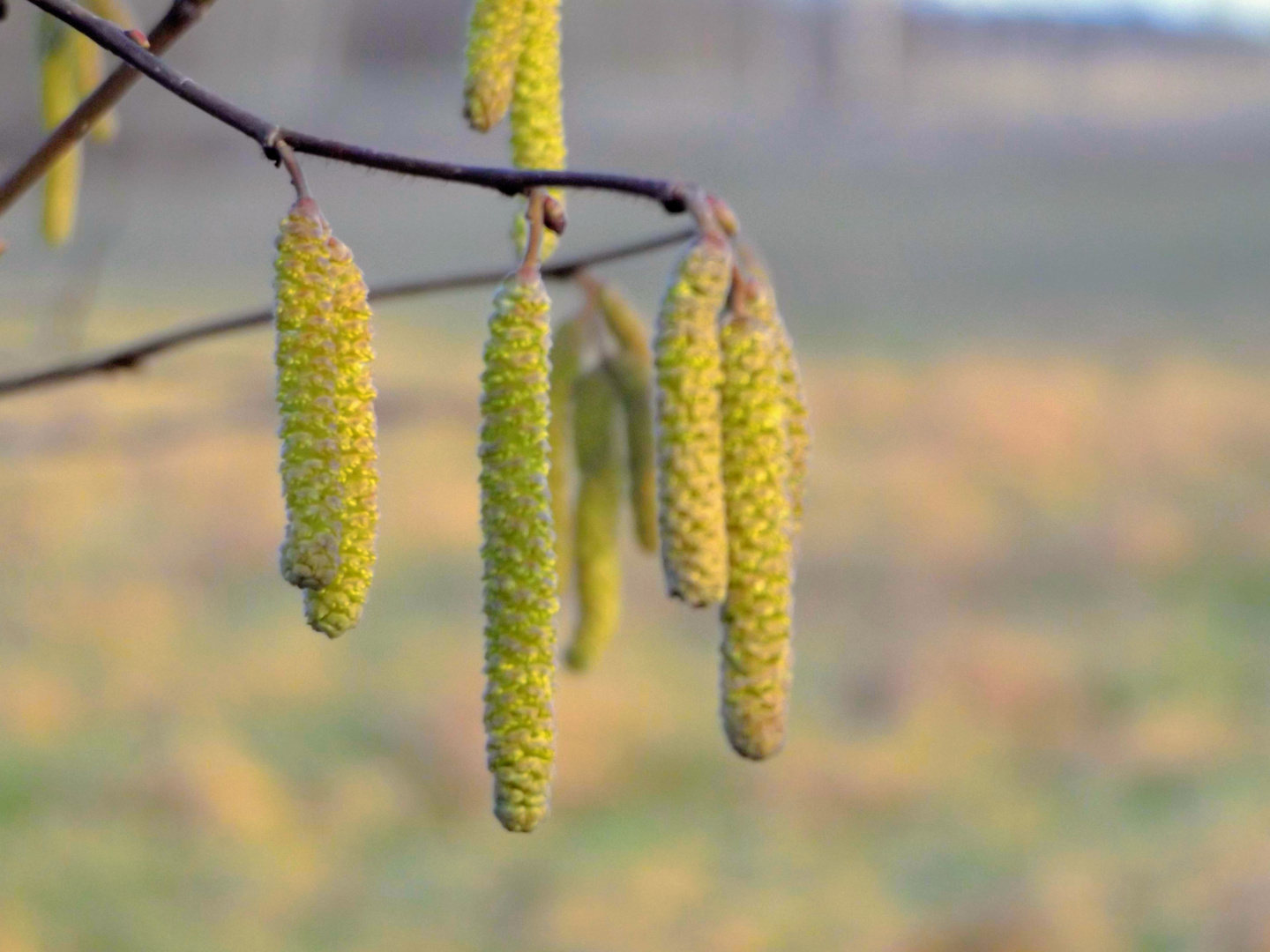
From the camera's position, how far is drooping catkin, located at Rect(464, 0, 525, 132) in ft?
1.74

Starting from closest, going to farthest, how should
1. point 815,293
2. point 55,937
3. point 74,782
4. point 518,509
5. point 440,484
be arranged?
1. point 518,509
2. point 55,937
3. point 74,782
4. point 440,484
5. point 815,293

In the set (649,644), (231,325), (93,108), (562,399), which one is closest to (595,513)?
(562,399)

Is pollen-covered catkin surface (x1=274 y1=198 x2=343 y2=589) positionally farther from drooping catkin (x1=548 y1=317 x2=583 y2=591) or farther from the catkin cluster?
drooping catkin (x1=548 y1=317 x2=583 y2=591)

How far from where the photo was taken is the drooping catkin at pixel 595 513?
0.71 metres

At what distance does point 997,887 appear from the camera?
2.13 metres

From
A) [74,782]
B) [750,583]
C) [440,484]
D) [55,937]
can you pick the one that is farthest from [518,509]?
[440,484]

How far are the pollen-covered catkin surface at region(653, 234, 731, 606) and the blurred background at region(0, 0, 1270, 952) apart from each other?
0.44 metres

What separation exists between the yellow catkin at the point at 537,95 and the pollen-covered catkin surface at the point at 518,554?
102 millimetres

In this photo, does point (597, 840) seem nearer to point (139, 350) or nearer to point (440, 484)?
point (440, 484)

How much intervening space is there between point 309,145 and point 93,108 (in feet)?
0.50

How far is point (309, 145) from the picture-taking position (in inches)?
17.2

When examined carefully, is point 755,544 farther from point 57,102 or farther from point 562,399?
point 57,102

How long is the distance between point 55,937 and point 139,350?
4.71 feet

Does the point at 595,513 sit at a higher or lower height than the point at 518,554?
lower
